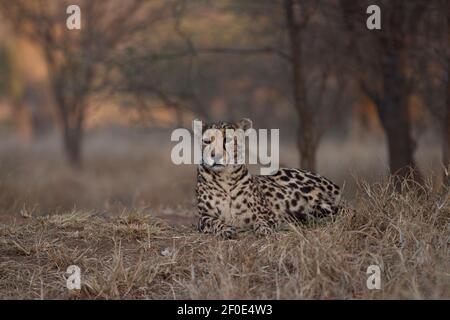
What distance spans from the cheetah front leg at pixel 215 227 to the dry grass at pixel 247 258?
0.39 feet

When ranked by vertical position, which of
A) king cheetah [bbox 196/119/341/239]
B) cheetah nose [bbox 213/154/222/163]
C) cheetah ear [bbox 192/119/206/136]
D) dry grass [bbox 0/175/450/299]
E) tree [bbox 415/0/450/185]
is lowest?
dry grass [bbox 0/175/450/299]

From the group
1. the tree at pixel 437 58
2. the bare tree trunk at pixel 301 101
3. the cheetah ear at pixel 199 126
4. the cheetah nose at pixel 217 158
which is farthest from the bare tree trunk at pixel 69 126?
the cheetah nose at pixel 217 158

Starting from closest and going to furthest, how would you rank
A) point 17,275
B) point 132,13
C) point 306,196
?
point 17,275, point 306,196, point 132,13

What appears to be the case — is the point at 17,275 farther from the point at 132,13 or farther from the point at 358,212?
the point at 132,13

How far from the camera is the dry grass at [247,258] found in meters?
4.64

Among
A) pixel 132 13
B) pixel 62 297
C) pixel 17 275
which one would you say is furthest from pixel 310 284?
pixel 132 13

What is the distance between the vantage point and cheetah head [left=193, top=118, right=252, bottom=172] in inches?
234

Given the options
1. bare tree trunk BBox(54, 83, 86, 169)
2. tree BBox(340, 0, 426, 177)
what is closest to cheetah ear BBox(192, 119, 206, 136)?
tree BBox(340, 0, 426, 177)

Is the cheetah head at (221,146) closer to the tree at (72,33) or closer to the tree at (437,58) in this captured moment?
the tree at (437,58)

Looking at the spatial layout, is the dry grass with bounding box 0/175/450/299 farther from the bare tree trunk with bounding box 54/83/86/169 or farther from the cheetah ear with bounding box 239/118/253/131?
the bare tree trunk with bounding box 54/83/86/169

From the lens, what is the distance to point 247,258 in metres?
5.03

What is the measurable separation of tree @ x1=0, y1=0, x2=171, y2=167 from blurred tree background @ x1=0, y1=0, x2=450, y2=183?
0.11ft
